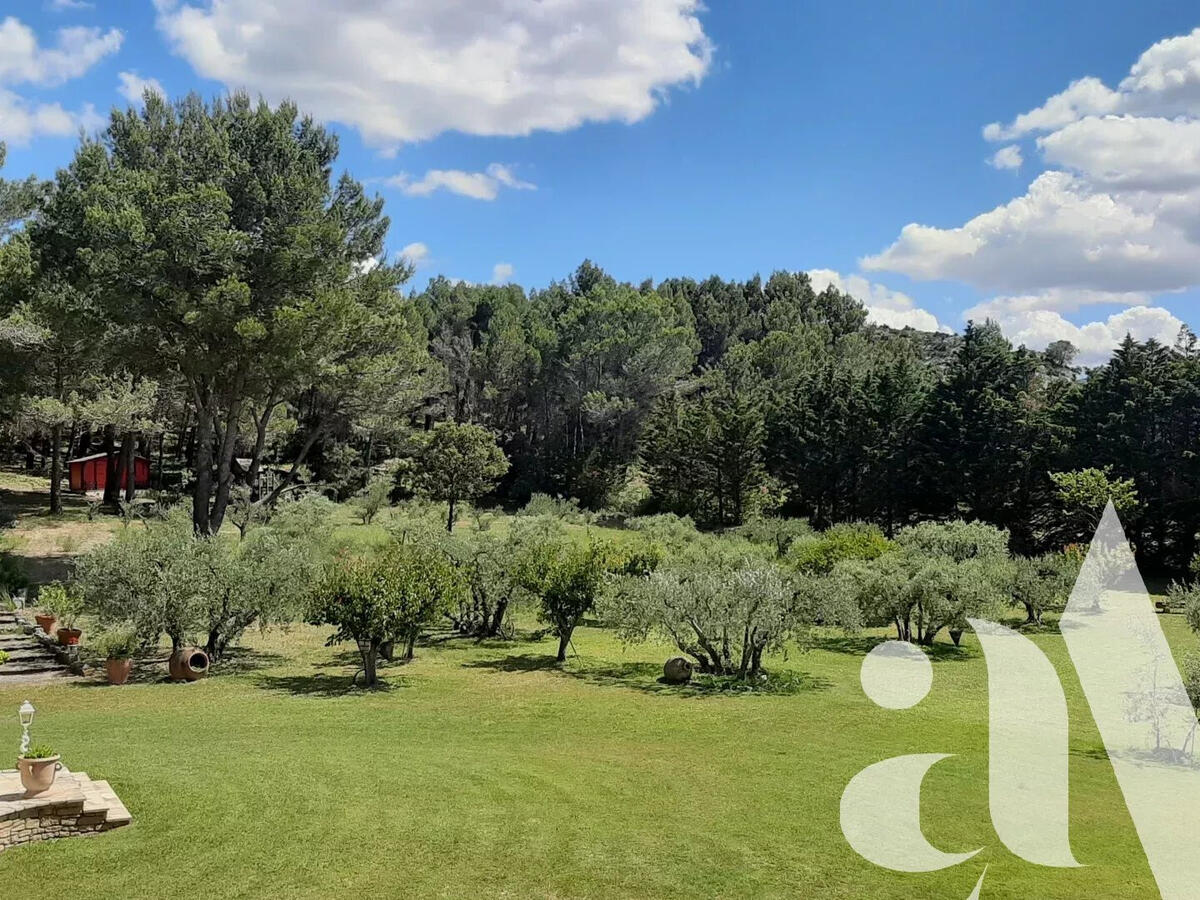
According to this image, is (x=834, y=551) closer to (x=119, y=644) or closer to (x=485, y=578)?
(x=485, y=578)

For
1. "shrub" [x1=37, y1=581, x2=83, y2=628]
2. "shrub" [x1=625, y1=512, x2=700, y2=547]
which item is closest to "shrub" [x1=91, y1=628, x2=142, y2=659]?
"shrub" [x1=37, y1=581, x2=83, y2=628]

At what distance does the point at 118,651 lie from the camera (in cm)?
1892

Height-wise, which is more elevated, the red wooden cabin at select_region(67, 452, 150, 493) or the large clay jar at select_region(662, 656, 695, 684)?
the red wooden cabin at select_region(67, 452, 150, 493)

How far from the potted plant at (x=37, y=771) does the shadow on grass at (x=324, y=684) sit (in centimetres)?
846

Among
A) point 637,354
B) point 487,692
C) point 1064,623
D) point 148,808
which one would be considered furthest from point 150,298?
point 637,354

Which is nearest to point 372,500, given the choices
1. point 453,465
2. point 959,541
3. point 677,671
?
point 453,465

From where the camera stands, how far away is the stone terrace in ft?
29.3

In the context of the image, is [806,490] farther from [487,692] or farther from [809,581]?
[487,692]

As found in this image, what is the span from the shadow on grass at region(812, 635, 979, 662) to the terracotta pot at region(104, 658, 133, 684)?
55.8 feet

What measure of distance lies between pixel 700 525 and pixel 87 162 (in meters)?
39.5

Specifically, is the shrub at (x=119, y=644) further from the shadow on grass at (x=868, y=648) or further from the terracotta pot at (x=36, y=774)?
the shadow on grass at (x=868, y=648)

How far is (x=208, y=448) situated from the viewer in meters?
29.5

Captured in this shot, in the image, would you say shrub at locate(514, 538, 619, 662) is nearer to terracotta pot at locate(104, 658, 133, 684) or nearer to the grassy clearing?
the grassy clearing

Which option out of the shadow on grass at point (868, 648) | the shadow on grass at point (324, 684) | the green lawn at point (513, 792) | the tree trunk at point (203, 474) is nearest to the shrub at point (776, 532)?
the shadow on grass at point (868, 648)
